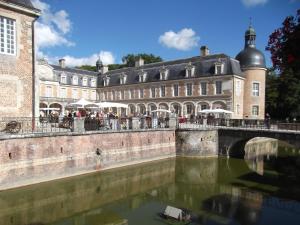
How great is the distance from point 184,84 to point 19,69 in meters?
20.7

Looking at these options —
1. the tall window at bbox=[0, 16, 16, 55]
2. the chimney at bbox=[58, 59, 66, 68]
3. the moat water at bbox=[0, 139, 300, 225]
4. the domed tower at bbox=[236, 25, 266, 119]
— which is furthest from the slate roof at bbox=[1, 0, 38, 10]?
the chimney at bbox=[58, 59, 66, 68]

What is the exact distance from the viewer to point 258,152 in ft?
83.0

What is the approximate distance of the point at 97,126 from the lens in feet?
55.6

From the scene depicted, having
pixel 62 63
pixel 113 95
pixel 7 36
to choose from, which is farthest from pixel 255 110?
pixel 62 63

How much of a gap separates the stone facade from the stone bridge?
13.4 meters

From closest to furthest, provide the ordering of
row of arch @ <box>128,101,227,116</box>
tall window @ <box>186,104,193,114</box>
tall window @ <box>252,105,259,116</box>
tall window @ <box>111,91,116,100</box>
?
row of arch @ <box>128,101,227,116</box> → tall window @ <box>252,105,259,116</box> → tall window @ <box>186,104,193,114</box> → tall window @ <box>111,91,116,100</box>

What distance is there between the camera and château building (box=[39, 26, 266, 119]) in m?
30.1

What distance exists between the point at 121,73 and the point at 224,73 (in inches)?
625

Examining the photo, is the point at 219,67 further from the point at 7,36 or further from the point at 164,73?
the point at 7,36

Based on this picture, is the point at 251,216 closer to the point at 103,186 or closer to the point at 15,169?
the point at 103,186

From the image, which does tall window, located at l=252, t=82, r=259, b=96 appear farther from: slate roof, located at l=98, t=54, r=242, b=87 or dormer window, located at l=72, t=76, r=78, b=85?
dormer window, located at l=72, t=76, r=78, b=85

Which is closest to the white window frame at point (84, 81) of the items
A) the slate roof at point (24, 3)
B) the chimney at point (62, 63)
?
the chimney at point (62, 63)

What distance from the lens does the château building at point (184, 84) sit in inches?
1184

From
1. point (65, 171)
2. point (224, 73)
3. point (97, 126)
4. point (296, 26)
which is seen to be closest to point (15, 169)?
point (65, 171)
